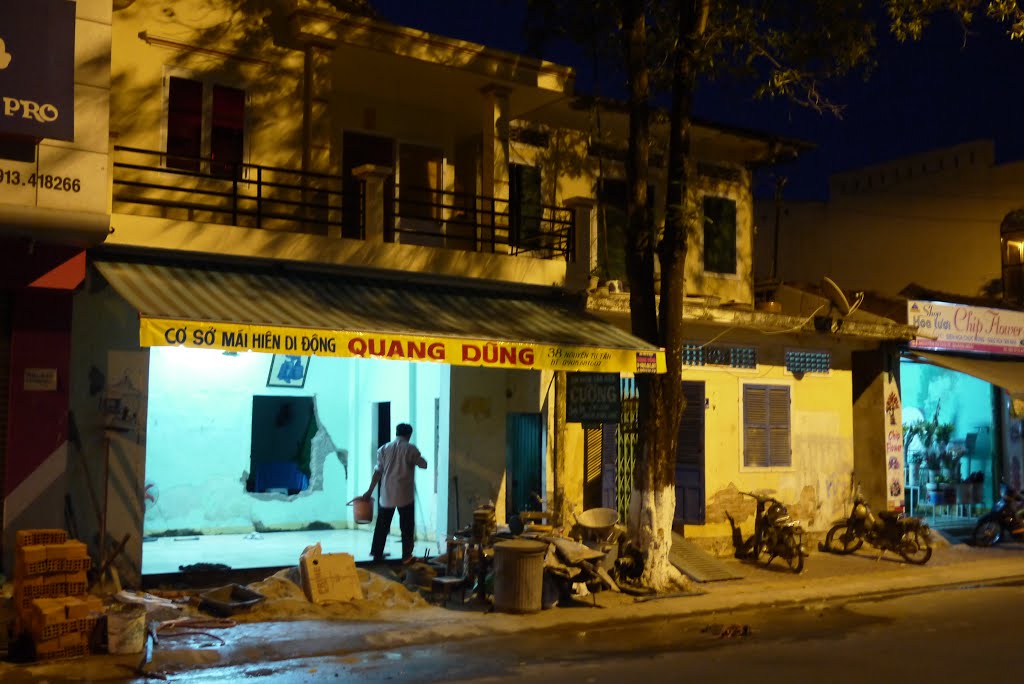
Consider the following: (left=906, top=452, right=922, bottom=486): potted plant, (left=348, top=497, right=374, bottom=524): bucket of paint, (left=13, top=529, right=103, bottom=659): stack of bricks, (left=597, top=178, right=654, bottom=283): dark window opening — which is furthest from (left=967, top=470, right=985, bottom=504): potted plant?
(left=13, top=529, right=103, bottom=659): stack of bricks

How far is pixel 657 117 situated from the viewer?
15.7 m

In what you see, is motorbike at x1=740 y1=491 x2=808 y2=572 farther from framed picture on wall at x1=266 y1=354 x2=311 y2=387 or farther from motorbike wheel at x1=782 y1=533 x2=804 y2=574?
framed picture on wall at x1=266 y1=354 x2=311 y2=387

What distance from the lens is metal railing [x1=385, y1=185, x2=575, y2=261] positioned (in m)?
14.7

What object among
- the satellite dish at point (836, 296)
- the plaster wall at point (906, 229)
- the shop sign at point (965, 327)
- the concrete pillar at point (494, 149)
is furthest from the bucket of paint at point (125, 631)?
the plaster wall at point (906, 229)

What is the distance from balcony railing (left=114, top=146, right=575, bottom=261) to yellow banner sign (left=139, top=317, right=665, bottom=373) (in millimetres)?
2375

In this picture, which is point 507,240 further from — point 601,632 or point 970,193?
point 970,193

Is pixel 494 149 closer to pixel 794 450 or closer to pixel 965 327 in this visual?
pixel 794 450

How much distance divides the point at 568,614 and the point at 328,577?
9.15ft

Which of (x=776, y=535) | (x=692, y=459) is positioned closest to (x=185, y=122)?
(x=692, y=459)

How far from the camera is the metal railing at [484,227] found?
1470 cm

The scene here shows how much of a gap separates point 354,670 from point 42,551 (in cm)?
298

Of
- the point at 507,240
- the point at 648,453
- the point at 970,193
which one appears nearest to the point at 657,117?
the point at 507,240

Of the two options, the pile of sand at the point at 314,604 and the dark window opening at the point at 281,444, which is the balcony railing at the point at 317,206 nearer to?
the dark window opening at the point at 281,444

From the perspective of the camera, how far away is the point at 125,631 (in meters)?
8.72
